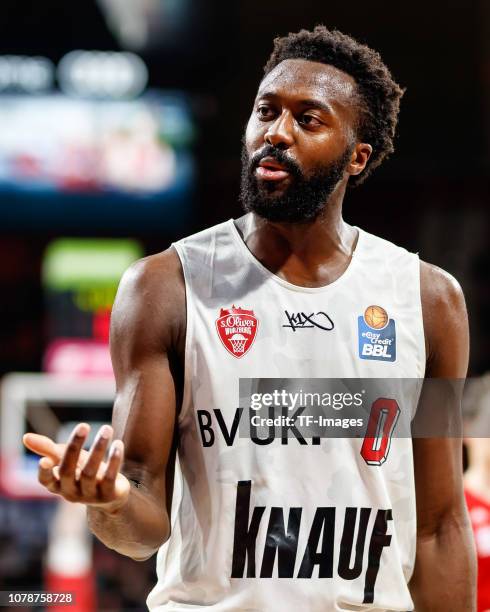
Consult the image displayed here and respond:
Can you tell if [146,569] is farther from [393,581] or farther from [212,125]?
[212,125]

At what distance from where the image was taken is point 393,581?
2.26 m

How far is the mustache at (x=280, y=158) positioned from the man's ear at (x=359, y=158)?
22cm

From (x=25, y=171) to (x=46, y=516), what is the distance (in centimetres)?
398

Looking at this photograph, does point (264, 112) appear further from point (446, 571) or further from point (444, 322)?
point (446, 571)

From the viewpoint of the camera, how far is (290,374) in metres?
2.28

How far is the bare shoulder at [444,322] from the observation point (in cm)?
240

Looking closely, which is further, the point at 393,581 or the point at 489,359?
the point at 489,359

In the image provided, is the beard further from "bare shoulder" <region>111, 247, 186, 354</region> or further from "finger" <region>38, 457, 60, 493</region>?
"finger" <region>38, 457, 60, 493</region>

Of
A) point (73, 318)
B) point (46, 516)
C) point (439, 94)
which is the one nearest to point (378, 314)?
point (46, 516)

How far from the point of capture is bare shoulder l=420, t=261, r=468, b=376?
2398 millimetres

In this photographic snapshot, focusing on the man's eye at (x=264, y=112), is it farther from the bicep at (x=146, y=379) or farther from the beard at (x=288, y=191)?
the bicep at (x=146, y=379)

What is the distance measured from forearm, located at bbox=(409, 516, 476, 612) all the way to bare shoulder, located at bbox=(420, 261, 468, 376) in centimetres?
37

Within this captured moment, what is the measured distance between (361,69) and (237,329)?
2.35ft

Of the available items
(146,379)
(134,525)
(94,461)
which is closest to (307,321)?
(146,379)
